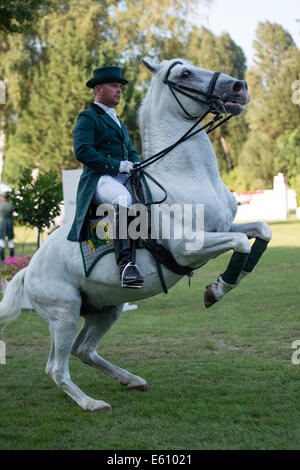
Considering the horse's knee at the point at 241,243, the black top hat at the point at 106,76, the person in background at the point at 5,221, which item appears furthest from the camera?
the person in background at the point at 5,221

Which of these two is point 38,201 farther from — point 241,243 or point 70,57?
point 70,57

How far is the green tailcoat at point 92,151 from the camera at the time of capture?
193 inches

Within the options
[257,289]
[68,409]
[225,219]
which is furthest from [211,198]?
[257,289]

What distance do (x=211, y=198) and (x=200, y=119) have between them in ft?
2.41

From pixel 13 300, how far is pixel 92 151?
1.73 metres

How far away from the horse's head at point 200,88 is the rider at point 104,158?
49 cm

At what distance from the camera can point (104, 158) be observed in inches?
193

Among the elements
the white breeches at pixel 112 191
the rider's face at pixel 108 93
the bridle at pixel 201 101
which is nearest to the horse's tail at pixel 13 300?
the white breeches at pixel 112 191

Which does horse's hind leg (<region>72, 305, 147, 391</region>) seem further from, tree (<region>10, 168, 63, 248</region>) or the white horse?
tree (<region>10, 168, 63, 248</region>)

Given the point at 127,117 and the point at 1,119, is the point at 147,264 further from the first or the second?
the point at 1,119

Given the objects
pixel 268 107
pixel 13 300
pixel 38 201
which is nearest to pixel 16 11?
pixel 38 201

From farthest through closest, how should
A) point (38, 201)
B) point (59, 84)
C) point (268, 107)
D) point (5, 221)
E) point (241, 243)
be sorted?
point (268, 107), point (59, 84), point (5, 221), point (38, 201), point (241, 243)

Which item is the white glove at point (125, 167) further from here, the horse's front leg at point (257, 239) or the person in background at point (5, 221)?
the person in background at point (5, 221)

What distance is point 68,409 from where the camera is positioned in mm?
5086
